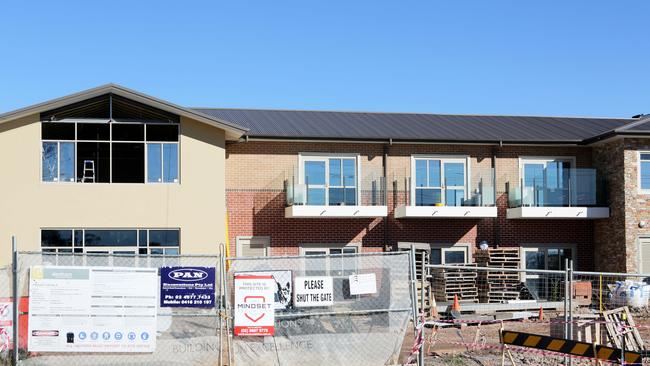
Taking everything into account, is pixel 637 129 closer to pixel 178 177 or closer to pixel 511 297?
pixel 511 297

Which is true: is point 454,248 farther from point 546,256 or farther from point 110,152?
point 110,152

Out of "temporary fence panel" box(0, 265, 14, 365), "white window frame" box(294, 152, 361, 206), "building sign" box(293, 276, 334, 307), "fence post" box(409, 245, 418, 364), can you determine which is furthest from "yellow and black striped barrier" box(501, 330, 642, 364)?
"white window frame" box(294, 152, 361, 206)

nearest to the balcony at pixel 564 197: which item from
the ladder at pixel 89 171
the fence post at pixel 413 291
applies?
the ladder at pixel 89 171

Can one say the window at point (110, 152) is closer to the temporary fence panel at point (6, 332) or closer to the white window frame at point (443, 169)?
the white window frame at point (443, 169)

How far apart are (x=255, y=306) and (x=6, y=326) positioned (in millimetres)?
3727

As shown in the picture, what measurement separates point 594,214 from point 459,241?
461 cm

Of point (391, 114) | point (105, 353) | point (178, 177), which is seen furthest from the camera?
point (391, 114)

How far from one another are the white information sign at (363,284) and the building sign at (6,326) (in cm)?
514

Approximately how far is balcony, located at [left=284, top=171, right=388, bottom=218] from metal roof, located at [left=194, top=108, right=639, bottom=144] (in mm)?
1543

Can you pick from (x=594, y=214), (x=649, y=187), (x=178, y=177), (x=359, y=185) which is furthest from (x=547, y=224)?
(x=178, y=177)

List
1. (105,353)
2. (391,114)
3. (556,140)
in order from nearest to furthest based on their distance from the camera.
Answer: (105,353) → (556,140) → (391,114)

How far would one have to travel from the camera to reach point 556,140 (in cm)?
2756

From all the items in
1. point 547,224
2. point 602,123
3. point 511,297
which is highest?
point 602,123

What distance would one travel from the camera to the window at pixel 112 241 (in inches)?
908
